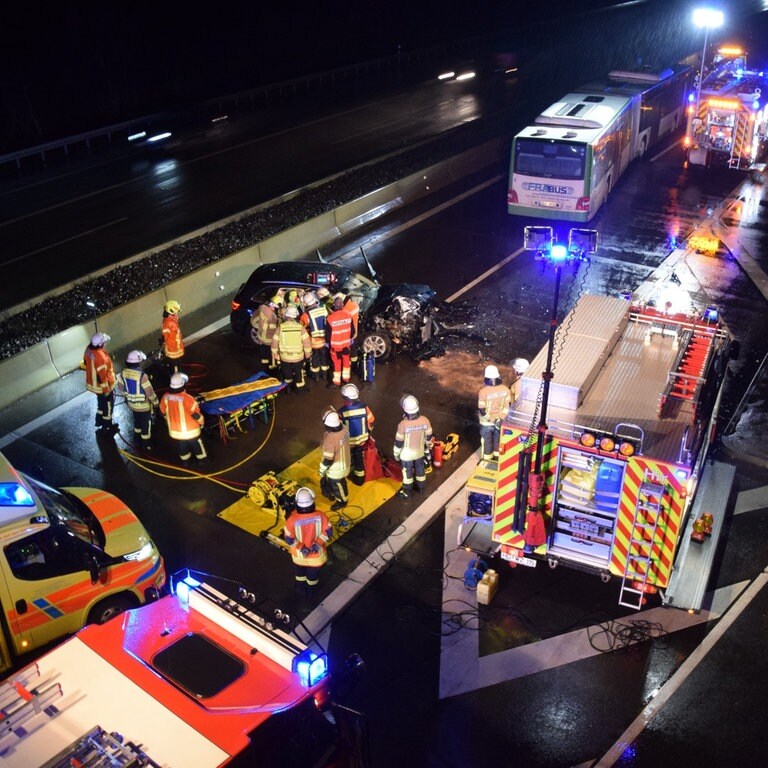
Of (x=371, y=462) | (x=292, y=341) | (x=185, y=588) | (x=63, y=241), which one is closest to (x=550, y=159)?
(x=292, y=341)

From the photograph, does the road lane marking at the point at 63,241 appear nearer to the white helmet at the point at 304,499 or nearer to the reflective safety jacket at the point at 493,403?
the reflective safety jacket at the point at 493,403

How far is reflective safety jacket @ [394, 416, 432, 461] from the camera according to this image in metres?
12.3

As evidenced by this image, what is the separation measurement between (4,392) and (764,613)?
12.0 meters

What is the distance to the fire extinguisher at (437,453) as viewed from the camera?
13430mm

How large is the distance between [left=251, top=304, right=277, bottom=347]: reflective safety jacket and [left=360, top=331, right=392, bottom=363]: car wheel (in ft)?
5.45

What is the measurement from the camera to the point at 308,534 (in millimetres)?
10578

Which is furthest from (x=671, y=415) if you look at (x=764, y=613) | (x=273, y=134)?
(x=273, y=134)

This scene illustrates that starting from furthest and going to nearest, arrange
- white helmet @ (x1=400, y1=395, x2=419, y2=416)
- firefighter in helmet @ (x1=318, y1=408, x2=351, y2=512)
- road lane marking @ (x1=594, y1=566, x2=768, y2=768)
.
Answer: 1. white helmet @ (x1=400, y1=395, x2=419, y2=416)
2. firefighter in helmet @ (x1=318, y1=408, x2=351, y2=512)
3. road lane marking @ (x1=594, y1=566, x2=768, y2=768)

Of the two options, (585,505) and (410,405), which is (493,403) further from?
(585,505)

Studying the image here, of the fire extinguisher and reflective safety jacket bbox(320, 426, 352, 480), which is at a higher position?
reflective safety jacket bbox(320, 426, 352, 480)

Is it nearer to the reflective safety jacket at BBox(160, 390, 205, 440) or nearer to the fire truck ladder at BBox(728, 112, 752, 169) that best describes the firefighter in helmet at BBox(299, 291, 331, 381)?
the reflective safety jacket at BBox(160, 390, 205, 440)

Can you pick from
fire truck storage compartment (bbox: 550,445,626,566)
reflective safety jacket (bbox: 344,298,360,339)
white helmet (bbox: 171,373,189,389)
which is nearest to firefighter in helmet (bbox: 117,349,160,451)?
white helmet (bbox: 171,373,189,389)

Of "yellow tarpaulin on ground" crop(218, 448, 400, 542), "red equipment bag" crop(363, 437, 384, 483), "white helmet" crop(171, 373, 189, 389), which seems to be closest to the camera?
"yellow tarpaulin on ground" crop(218, 448, 400, 542)

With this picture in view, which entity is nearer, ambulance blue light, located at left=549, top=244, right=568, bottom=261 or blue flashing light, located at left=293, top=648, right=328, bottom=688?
blue flashing light, located at left=293, top=648, right=328, bottom=688
